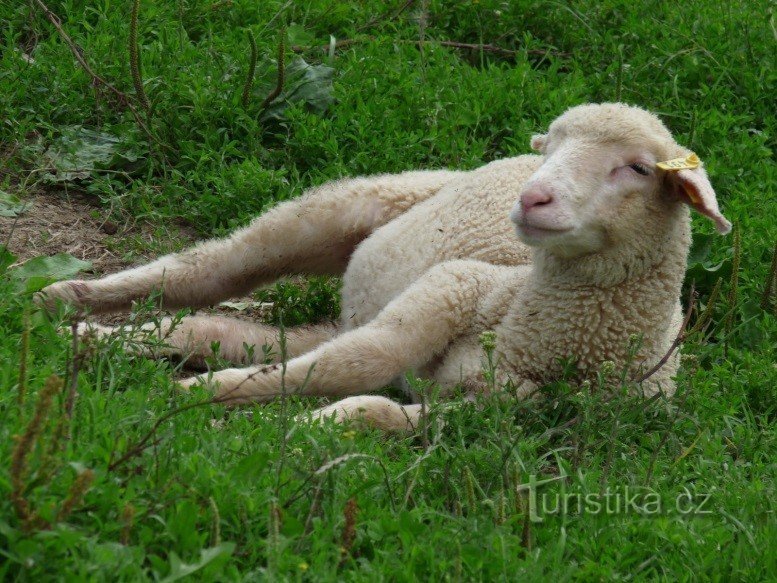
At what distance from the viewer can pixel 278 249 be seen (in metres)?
5.48

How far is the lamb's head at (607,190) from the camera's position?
13.7 ft

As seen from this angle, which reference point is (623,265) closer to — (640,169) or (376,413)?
(640,169)

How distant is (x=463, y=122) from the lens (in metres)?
6.55

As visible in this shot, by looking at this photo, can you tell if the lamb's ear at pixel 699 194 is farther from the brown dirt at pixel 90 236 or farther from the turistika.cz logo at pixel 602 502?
the brown dirt at pixel 90 236

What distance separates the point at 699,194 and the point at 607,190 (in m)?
0.33

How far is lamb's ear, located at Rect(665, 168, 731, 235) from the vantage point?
4230 mm

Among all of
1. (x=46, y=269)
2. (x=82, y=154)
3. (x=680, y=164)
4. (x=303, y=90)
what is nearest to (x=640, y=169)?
(x=680, y=164)

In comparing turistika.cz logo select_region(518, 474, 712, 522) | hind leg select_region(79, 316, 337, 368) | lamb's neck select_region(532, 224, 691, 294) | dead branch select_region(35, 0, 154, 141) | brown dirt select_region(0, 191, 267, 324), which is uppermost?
dead branch select_region(35, 0, 154, 141)

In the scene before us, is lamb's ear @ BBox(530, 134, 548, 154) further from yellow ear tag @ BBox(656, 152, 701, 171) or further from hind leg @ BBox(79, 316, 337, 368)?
hind leg @ BBox(79, 316, 337, 368)

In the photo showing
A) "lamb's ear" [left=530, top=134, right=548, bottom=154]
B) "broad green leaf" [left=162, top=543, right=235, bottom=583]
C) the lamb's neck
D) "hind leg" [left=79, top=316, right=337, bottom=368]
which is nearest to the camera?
"broad green leaf" [left=162, top=543, right=235, bottom=583]

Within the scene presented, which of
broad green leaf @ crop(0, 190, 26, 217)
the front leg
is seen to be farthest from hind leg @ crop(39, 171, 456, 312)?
the front leg

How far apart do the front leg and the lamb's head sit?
1.64 ft

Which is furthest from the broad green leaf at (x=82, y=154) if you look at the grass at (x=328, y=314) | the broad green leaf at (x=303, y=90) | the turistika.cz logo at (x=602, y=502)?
the turistika.cz logo at (x=602, y=502)

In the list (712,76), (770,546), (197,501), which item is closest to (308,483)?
(197,501)
